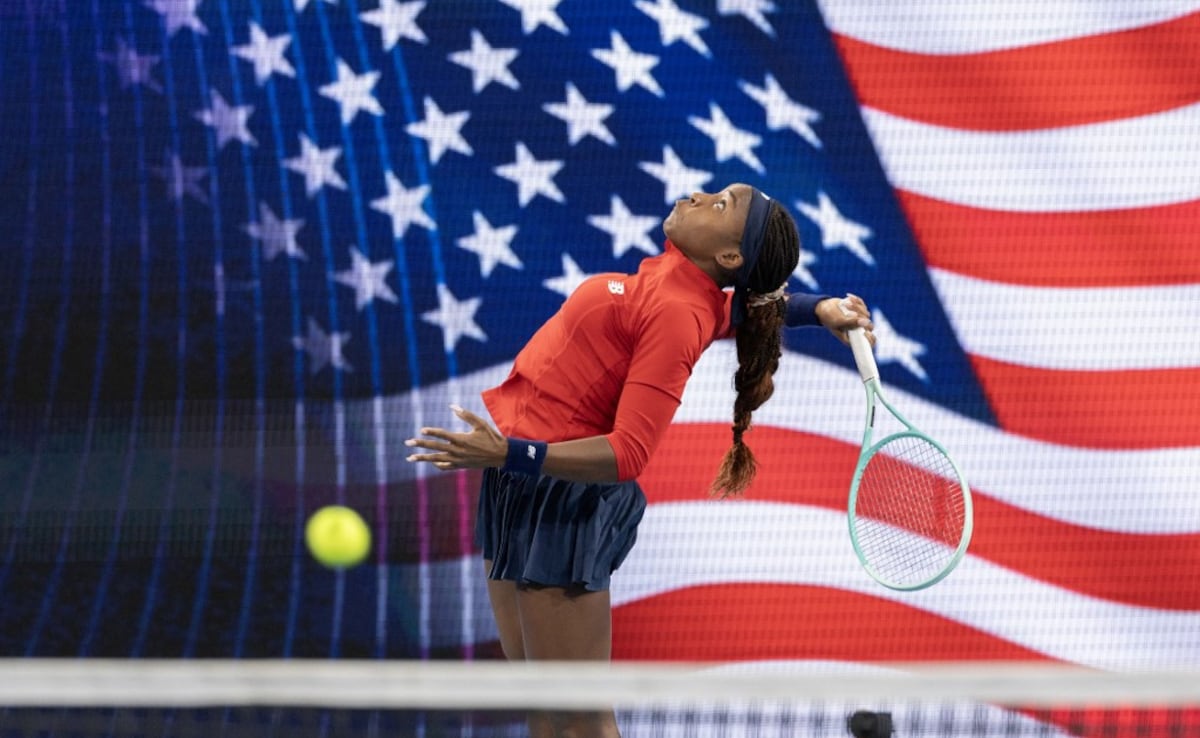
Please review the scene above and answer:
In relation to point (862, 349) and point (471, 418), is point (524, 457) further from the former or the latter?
point (862, 349)

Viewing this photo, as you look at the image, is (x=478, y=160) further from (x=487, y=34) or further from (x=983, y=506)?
(x=983, y=506)

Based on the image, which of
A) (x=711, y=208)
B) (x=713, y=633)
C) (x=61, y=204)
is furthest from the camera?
(x=61, y=204)

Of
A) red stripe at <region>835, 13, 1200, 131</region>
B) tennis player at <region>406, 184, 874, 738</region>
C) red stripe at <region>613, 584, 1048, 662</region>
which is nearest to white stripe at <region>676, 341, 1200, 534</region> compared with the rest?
red stripe at <region>613, 584, 1048, 662</region>

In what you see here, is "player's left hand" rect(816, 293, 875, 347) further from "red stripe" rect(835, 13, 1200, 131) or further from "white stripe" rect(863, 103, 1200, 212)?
"red stripe" rect(835, 13, 1200, 131)

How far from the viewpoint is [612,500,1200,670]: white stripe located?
4.68m

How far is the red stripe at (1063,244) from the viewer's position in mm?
4762

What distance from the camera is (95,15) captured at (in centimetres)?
501

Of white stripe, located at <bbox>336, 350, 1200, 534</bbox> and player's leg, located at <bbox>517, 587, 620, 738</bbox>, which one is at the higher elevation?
white stripe, located at <bbox>336, 350, 1200, 534</bbox>

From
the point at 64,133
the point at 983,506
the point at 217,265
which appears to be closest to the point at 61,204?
the point at 64,133

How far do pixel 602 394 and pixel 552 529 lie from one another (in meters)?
0.30

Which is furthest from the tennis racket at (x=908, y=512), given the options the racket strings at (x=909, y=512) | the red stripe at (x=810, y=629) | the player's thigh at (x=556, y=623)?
the player's thigh at (x=556, y=623)

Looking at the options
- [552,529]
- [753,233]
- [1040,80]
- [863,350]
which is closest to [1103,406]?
[1040,80]

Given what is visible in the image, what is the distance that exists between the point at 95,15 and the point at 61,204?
685 millimetres

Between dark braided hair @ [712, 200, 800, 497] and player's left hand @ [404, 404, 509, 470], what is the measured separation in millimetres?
634
